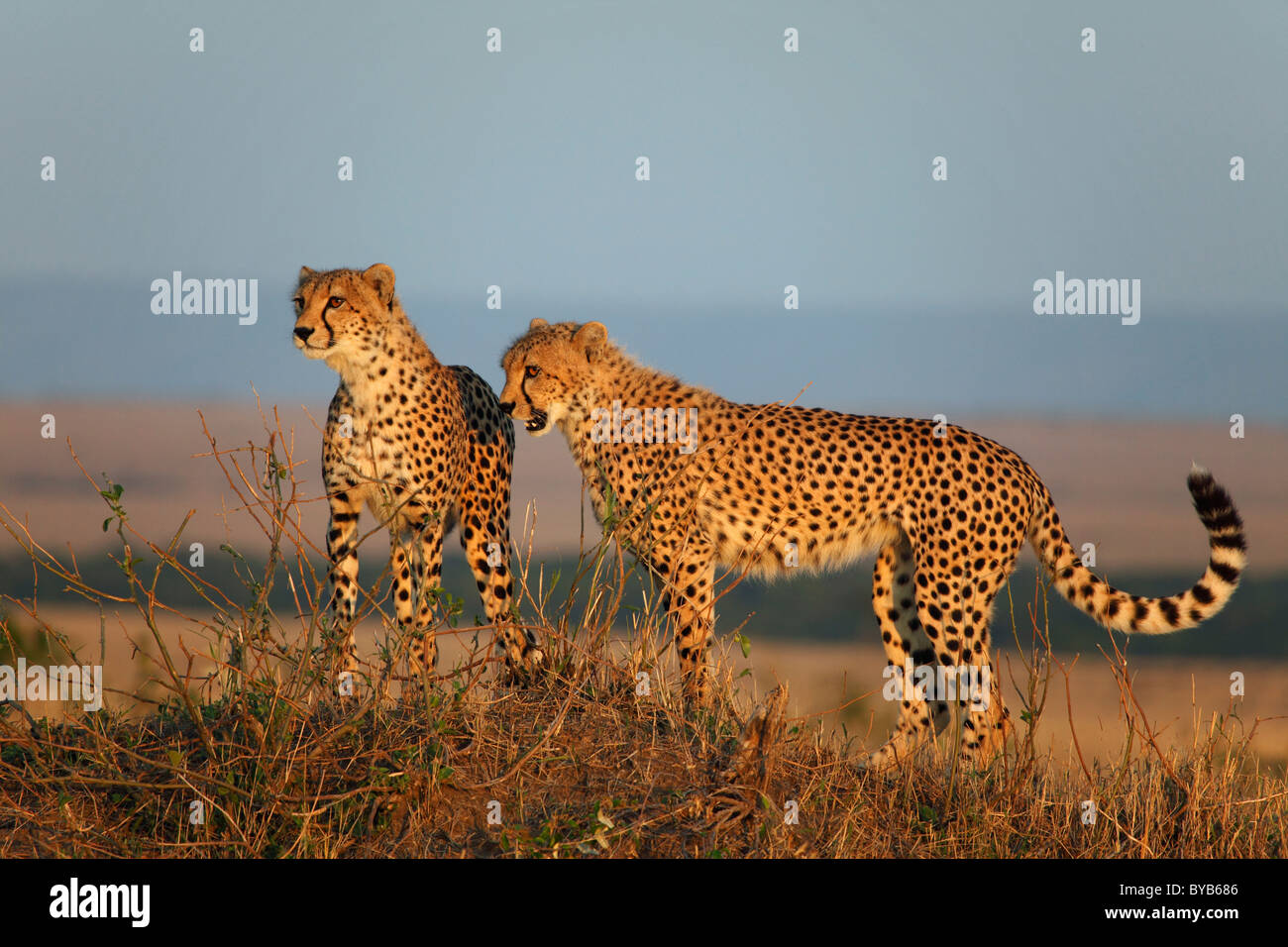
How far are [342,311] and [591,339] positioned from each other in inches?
47.1

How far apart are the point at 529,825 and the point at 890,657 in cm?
286

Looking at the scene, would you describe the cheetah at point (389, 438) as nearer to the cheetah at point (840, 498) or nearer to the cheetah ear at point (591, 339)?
the cheetah at point (840, 498)

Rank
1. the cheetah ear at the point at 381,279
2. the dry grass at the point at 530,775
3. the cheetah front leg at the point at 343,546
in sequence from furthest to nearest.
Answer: the cheetah ear at the point at 381,279
the cheetah front leg at the point at 343,546
the dry grass at the point at 530,775

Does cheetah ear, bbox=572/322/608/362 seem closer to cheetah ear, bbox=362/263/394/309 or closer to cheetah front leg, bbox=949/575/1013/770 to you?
cheetah ear, bbox=362/263/394/309

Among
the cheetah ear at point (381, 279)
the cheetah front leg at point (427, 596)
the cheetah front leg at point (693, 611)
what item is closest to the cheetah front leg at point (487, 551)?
the cheetah front leg at point (427, 596)

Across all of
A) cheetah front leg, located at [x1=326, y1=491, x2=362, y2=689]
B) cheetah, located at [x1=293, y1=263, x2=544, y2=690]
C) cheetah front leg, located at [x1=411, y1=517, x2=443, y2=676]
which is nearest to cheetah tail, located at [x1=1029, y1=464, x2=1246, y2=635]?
cheetah, located at [x1=293, y1=263, x2=544, y2=690]

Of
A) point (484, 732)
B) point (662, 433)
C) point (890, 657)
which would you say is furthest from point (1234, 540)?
point (484, 732)

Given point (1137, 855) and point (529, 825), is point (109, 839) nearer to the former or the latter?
point (529, 825)

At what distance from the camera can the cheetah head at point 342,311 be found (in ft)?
19.8

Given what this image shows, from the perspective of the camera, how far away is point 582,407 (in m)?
6.41

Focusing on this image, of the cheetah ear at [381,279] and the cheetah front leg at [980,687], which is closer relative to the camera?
the cheetah front leg at [980,687]

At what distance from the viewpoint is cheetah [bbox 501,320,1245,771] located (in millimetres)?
6199

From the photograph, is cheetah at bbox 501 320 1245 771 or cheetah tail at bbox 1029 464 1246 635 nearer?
cheetah tail at bbox 1029 464 1246 635

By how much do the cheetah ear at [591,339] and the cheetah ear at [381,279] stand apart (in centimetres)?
91
